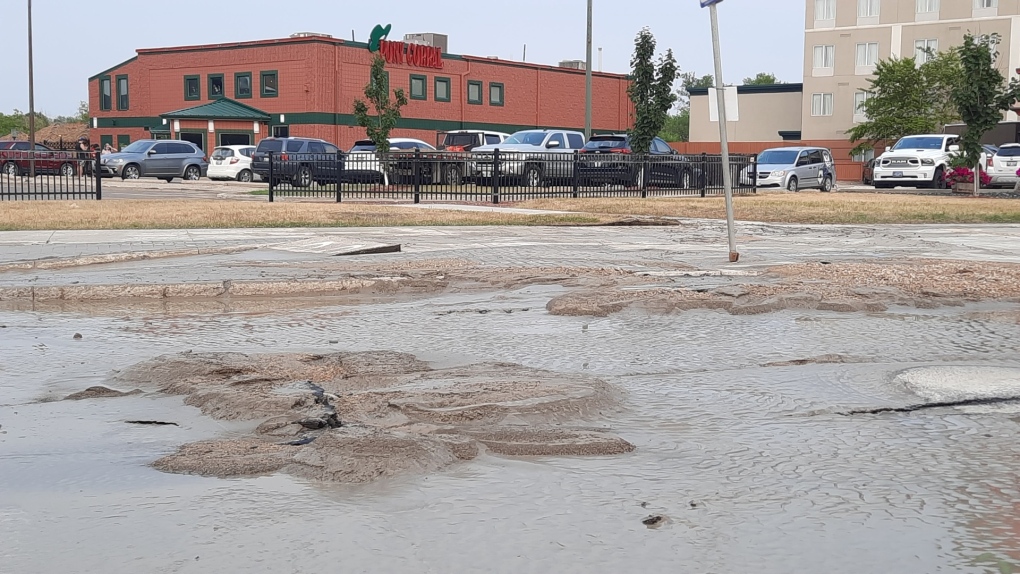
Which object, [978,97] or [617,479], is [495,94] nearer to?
[978,97]

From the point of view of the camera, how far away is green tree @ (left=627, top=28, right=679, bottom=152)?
108ft

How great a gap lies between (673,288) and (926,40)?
2640 inches

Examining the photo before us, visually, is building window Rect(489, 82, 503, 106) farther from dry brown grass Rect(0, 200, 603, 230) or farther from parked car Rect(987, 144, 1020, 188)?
dry brown grass Rect(0, 200, 603, 230)

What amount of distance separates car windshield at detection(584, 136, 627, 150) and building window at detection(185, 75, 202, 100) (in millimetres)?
34120

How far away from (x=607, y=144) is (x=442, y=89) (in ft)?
102

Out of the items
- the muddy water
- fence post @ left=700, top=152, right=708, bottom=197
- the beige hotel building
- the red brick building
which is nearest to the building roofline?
the beige hotel building

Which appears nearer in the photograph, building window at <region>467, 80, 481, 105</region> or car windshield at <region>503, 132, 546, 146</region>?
car windshield at <region>503, 132, 546, 146</region>

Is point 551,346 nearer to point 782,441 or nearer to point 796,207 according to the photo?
point 782,441

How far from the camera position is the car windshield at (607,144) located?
3438 cm

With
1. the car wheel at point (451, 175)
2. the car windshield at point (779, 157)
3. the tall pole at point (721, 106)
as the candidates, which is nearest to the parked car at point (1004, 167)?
the car windshield at point (779, 157)

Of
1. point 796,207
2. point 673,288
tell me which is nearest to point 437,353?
point 673,288

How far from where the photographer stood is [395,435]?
16.8ft

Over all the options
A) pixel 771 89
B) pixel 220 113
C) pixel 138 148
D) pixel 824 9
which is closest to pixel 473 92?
pixel 220 113

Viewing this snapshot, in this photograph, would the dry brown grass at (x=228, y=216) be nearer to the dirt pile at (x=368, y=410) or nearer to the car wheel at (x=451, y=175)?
the car wheel at (x=451, y=175)
